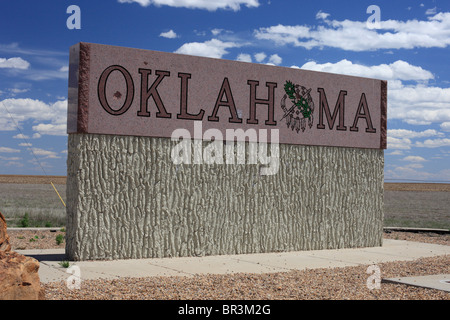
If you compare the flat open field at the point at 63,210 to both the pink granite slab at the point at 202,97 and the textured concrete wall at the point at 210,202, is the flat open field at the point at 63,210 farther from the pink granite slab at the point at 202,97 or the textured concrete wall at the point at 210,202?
the pink granite slab at the point at 202,97

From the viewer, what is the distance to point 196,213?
11422mm

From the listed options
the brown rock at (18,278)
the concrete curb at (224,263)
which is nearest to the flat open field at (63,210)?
the concrete curb at (224,263)

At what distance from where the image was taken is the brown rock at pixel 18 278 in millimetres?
5797

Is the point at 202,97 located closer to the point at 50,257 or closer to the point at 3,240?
the point at 50,257

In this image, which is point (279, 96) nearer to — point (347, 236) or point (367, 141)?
point (367, 141)

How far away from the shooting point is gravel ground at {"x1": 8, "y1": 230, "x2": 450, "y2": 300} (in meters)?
7.30

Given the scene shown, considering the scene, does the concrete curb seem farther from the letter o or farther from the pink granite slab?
the letter o

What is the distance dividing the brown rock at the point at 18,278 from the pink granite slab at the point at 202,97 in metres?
4.53

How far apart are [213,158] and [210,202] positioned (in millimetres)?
931

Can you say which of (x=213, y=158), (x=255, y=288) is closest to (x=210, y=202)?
(x=213, y=158)

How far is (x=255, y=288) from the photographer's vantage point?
7.83m

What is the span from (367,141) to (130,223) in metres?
6.61

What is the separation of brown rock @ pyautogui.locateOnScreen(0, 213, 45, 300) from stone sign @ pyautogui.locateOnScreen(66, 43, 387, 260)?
418 cm
